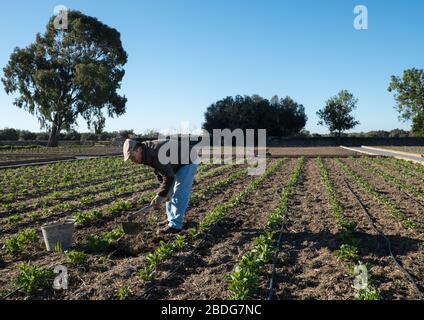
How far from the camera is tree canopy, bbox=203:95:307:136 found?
53219mm

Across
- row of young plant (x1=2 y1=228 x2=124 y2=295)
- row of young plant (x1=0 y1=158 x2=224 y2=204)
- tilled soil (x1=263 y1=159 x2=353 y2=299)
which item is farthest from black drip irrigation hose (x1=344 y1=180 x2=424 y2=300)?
row of young plant (x1=0 y1=158 x2=224 y2=204)

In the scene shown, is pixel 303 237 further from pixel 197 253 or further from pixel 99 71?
pixel 99 71

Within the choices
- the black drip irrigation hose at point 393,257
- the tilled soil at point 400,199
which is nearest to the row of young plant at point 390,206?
the tilled soil at point 400,199

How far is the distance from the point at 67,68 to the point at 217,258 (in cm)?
4065

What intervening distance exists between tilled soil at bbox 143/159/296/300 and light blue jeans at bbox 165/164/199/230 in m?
0.54

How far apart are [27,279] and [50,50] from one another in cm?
4258

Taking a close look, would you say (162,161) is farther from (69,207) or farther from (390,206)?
(390,206)

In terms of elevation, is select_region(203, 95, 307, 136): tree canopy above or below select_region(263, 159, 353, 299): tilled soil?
above

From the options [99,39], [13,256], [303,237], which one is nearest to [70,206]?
[13,256]

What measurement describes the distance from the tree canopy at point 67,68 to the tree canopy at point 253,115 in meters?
14.4

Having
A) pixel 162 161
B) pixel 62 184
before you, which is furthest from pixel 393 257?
pixel 62 184

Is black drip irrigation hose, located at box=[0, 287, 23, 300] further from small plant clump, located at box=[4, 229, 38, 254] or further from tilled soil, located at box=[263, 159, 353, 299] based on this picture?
tilled soil, located at box=[263, 159, 353, 299]

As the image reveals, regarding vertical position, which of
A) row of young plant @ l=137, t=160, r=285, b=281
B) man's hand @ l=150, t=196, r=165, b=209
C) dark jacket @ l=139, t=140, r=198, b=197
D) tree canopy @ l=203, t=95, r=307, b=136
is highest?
tree canopy @ l=203, t=95, r=307, b=136

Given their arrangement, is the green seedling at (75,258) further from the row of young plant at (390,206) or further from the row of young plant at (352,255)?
the row of young plant at (390,206)
